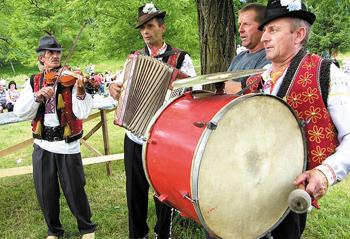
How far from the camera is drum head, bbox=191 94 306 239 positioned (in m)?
1.74

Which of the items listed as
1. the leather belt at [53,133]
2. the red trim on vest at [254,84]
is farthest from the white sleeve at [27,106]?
the red trim on vest at [254,84]

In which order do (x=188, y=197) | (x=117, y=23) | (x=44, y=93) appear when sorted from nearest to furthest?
(x=188, y=197), (x=44, y=93), (x=117, y=23)

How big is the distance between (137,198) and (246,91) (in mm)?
1778

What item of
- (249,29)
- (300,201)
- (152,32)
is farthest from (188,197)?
(152,32)

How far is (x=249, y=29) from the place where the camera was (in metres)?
2.62

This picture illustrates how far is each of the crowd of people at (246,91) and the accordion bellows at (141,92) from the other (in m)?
0.13

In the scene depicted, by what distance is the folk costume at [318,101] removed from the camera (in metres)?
1.79

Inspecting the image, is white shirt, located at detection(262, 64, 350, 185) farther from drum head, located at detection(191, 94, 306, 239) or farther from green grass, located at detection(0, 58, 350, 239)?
green grass, located at detection(0, 58, 350, 239)

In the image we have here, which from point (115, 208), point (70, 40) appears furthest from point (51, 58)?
point (70, 40)

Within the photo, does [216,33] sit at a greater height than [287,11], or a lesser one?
lesser

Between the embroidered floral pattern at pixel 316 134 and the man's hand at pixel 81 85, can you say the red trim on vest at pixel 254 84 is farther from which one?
the man's hand at pixel 81 85

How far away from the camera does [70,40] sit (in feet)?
40.3

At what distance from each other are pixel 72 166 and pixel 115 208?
1.24 m

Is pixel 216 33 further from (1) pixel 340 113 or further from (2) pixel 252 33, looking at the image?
(1) pixel 340 113
